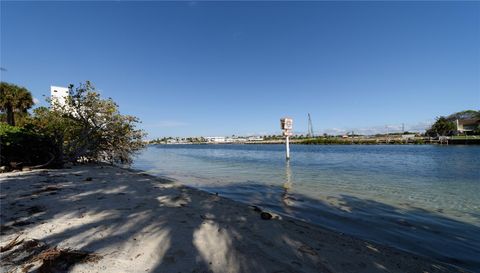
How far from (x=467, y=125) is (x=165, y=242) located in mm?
118648

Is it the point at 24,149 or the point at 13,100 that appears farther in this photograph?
the point at 13,100

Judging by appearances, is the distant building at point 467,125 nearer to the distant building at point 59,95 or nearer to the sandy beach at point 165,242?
the sandy beach at point 165,242

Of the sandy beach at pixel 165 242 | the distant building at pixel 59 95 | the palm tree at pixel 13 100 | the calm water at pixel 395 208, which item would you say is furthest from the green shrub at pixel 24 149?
the palm tree at pixel 13 100

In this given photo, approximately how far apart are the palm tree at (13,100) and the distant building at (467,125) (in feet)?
370

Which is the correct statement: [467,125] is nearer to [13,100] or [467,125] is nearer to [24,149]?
[24,149]

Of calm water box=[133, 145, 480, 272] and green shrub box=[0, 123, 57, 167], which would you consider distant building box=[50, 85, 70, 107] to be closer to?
green shrub box=[0, 123, 57, 167]

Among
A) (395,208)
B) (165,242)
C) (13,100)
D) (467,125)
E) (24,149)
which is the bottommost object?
(395,208)

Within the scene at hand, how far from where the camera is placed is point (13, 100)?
100ft

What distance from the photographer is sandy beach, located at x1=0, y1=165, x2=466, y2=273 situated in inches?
129

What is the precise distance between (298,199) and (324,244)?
476 centimetres

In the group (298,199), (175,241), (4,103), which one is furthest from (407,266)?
(4,103)

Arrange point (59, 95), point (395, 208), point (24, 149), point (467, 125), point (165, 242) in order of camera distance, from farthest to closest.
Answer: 1. point (467, 125)
2. point (59, 95)
3. point (24, 149)
4. point (395, 208)
5. point (165, 242)

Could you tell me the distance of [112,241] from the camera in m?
3.91

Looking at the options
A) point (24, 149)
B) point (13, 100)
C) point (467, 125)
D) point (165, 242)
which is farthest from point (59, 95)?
point (467, 125)
